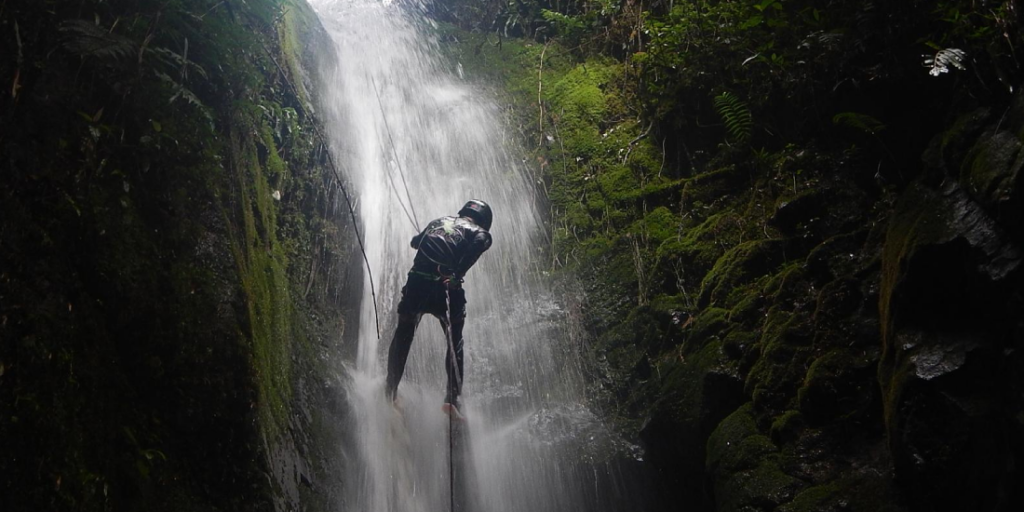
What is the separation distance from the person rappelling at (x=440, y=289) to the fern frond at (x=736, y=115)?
2.91 meters

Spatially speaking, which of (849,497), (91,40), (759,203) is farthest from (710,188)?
(91,40)

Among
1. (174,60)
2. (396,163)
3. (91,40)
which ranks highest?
(396,163)

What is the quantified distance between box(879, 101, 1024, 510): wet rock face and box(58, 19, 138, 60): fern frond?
4.62 meters

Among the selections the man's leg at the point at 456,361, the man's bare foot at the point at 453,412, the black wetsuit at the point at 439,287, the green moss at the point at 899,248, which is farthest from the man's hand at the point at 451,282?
the green moss at the point at 899,248

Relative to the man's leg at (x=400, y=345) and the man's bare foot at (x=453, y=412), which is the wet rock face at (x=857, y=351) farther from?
the man's leg at (x=400, y=345)

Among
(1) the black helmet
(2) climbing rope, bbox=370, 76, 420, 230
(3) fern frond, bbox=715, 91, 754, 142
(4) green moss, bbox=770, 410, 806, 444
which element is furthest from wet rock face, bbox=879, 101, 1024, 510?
(2) climbing rope, bbox=370, 76, 420, 230

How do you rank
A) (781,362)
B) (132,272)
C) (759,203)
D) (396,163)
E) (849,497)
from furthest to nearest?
1. (396,163)
2. (759,203)
3. (781,362)
4. (849,497)
5. (132,272)

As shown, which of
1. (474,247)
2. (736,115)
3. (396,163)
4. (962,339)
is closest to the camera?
(962,339)

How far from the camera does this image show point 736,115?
689 centimetres

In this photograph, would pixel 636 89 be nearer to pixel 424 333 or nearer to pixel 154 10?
pixel 424 333

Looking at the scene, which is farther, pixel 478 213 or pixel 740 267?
pixel 478 213

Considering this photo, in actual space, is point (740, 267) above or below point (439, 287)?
below

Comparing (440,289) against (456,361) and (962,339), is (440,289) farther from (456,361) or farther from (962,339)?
(962,339)

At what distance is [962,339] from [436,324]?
6.20 metres
